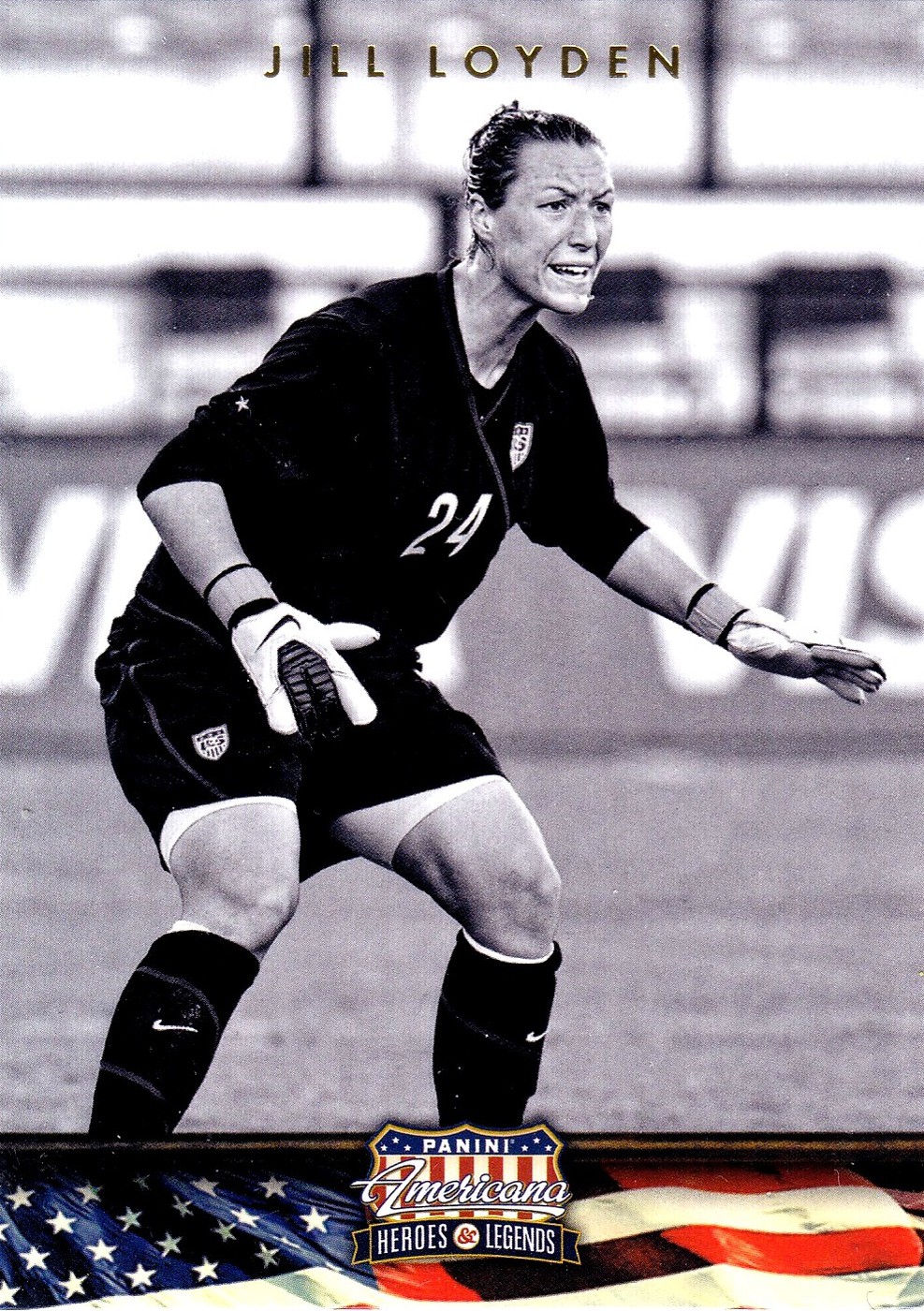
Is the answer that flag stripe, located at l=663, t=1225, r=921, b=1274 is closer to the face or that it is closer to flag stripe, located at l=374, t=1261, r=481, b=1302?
flag stripe, located at l=374, t=1261, r=481, b=1302

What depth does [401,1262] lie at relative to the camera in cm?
294

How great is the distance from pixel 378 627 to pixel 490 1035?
659 mm

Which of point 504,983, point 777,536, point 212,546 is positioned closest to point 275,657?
point 212,546

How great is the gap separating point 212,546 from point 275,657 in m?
0.22

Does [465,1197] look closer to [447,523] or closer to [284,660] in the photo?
[284,660]

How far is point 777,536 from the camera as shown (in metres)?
3.62

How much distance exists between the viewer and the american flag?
9.50ft

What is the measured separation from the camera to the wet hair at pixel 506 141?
294 centimetres

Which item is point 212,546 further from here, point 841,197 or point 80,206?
point 841,197

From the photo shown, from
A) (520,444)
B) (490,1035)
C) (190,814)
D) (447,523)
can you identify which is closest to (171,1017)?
(190,814)

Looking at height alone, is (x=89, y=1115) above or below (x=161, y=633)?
below

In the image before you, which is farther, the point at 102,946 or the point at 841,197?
the point at 841,197

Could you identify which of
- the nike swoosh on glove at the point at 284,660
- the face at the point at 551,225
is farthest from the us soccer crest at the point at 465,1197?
the face at the point at 551,225

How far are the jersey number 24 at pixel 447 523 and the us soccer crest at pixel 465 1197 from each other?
91 cm
